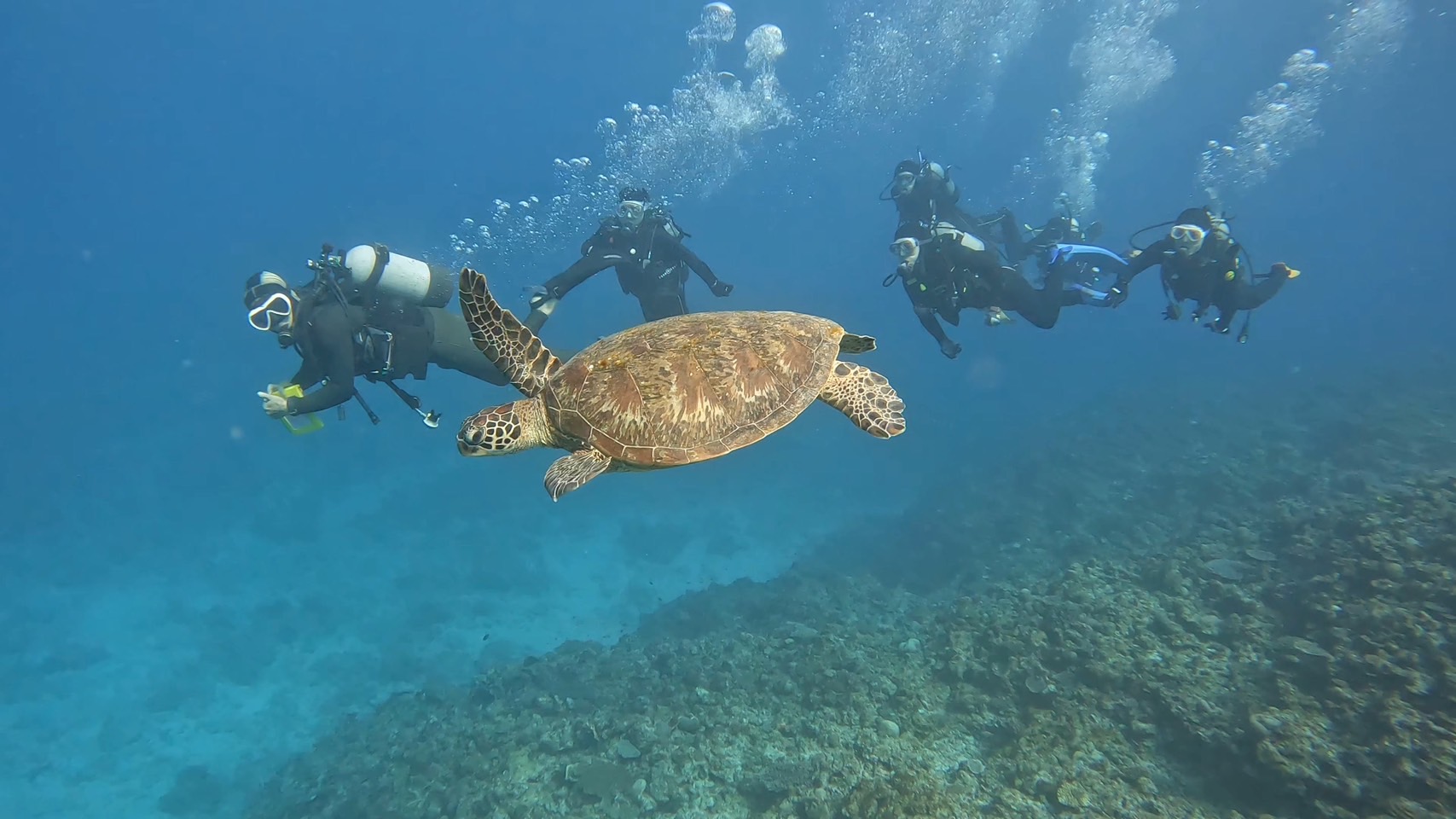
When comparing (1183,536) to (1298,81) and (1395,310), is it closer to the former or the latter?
(1395,310)

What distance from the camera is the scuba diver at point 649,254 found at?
31.6 feet

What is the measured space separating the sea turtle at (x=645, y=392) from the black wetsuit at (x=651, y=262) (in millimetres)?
4852

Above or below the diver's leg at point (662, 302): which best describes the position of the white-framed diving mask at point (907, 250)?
below

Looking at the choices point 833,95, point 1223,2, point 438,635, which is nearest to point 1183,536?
point 438,635

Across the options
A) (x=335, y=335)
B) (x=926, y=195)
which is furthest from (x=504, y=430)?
(x=926, y=195)

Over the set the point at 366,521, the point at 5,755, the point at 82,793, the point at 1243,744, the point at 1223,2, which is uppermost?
the point at 1223,2

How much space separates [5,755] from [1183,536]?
1016 inches

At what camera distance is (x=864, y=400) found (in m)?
5.17

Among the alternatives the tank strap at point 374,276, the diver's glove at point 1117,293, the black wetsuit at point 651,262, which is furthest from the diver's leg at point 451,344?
the diver's glove at point 1117,293

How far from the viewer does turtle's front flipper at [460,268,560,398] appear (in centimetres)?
386

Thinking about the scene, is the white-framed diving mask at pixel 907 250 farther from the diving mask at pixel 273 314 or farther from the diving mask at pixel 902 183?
the diving mask at pixel 273 314

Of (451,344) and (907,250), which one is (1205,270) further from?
(451,344)

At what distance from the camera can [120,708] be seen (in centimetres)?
1445

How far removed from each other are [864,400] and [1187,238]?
29.0ft
